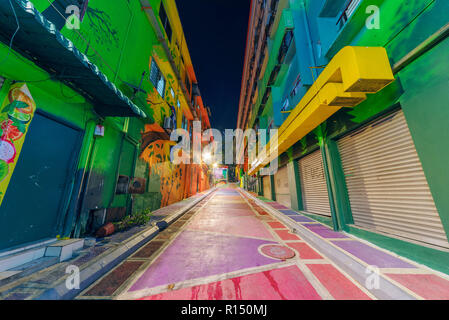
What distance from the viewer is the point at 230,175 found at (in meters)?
56.5

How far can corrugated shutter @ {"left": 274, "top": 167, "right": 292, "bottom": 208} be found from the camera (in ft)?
31.9

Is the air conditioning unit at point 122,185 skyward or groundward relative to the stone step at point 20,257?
skyward

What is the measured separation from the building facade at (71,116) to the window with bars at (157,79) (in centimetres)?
80

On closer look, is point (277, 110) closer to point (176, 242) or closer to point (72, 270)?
point (176, 242)

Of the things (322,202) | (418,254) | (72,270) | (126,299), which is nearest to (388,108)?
(418,254)

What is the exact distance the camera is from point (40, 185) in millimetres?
3297

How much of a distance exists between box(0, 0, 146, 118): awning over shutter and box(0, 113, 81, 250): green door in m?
1.13

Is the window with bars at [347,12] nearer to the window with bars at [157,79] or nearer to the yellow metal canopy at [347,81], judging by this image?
the yellow metal canopy at [347,81]

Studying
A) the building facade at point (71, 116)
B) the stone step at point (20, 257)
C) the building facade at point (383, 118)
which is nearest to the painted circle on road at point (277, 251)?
the building facade at point (383, 118)

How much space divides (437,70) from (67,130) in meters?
8.24

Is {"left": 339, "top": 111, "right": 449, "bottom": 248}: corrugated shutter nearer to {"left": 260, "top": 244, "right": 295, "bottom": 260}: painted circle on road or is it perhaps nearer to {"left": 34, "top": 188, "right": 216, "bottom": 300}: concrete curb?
{"left": 260, "top": 244, "right": 295, "bottom": 260}: painted circle on road

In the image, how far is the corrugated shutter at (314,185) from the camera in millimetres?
6160

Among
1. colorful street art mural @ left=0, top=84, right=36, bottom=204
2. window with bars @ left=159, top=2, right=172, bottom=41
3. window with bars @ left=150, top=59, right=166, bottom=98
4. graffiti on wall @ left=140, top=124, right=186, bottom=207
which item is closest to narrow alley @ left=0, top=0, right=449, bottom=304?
colorful street art mural @ left=0, top=84, right=36, bottom=204

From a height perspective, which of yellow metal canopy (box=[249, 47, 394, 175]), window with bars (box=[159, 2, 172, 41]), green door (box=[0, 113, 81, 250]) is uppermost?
window with bars (box=[159, 2, 172, 41])
